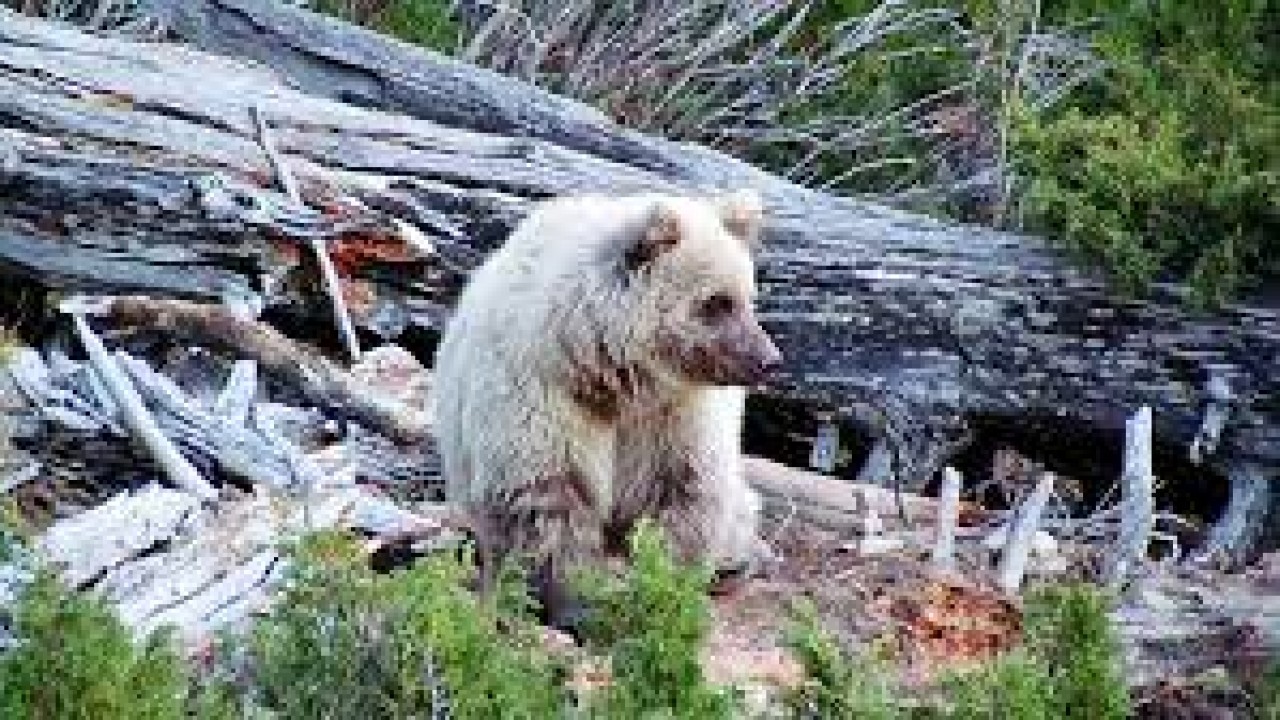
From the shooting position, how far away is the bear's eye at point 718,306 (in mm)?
7738

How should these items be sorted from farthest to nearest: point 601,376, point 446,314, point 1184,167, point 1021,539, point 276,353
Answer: point 446,314, point 1184,167, point 276,353, point 1021,539, point 601,376

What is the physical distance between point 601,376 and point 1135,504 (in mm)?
1738

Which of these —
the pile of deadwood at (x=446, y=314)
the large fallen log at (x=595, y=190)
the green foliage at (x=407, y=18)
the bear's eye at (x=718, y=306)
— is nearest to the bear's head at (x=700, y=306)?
the bear's eye at (x=718, y=306)

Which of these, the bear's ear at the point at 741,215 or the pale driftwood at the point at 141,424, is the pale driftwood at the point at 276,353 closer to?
the pale driftwood at the point at 141,424

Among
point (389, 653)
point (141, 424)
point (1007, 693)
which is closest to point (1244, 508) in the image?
point (141, 424)

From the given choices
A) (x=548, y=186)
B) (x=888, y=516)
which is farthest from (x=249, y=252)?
(x=888, y=516)

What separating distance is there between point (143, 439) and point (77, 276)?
75.6 inches

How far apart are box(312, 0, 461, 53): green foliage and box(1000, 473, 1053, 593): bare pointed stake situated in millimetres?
4610

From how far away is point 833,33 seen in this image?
1223cm

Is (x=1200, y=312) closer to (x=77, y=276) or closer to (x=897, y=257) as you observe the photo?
(x=897, y=257)

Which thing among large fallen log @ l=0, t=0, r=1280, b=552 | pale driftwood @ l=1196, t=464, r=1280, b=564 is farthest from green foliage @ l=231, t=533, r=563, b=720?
pale driftwood @ l=1196, t=464, r=1280, b=564

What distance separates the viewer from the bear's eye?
25.4 ft

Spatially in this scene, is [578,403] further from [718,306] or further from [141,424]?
[141,424]

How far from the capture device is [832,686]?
5.45 m
